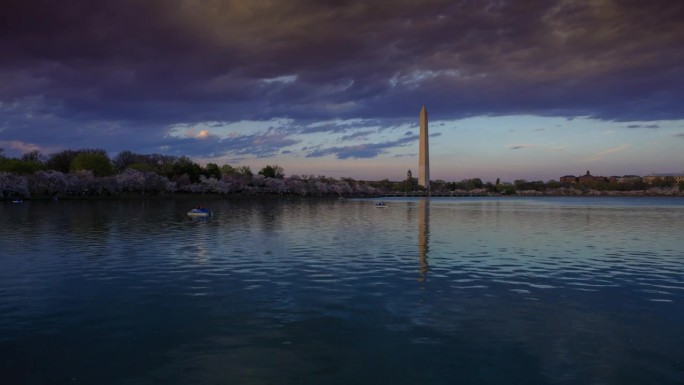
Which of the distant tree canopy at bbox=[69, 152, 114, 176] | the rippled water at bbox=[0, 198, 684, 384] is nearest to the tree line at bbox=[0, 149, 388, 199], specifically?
the distant tree canopy at bbox=[69, 152, 114, 176]

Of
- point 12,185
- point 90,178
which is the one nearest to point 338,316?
point 12,185

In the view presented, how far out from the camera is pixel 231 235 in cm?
4822

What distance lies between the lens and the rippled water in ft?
42.9

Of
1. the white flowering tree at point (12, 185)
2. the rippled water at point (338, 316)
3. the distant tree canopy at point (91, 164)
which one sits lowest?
the rippled water at point (338, 316)

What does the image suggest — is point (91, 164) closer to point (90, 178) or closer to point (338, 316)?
point (90, 178)

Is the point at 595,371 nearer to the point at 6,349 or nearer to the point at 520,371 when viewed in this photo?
the point at 520,371

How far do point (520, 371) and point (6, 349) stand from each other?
1437cm

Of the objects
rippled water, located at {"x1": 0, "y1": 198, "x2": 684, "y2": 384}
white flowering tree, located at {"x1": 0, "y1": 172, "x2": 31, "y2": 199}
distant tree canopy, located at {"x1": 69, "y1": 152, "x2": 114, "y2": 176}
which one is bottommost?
rippled water, located at {"x1": 0, "y1": 198, "x2": 684, "y2": 384}

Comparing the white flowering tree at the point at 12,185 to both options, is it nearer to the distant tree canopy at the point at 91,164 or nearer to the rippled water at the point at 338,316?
the distant tree canopy at the point at 91,164

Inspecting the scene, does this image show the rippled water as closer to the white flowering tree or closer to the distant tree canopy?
the white flowering tree

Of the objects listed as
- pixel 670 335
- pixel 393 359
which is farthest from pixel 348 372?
pixel 670 335

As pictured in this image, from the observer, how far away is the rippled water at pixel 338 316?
514 inches

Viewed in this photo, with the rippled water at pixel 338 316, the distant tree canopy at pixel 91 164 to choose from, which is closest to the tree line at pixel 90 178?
the distant tree canopy at pixel 91 164

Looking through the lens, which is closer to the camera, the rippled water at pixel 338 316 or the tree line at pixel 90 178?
the rippled water at pixel 338 316
